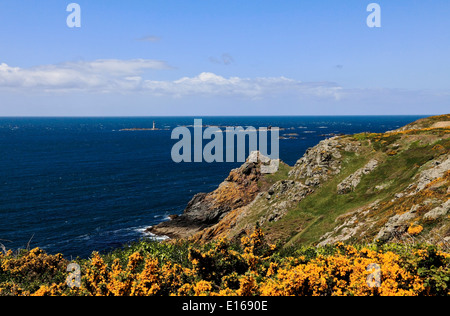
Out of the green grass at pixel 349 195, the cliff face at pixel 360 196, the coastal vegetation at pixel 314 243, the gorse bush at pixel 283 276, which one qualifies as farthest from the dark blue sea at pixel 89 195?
the green grass at pixel 349 195

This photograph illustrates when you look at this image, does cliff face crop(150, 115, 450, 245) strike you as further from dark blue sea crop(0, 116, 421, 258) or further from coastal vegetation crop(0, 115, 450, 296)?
dark blue sea crop(0, 116, 421, 258)

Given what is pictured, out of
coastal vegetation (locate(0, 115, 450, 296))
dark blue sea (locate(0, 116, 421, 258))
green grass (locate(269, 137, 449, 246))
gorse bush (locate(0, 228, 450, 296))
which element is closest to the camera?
gorse bush (locate(0, 228, 450, 296))

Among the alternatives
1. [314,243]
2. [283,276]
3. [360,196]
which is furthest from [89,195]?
[283,276]

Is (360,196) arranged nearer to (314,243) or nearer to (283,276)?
(314,243)

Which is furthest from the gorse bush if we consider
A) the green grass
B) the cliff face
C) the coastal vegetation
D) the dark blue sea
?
the dark blue sea

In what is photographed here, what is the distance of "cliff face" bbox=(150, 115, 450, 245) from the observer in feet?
95.7

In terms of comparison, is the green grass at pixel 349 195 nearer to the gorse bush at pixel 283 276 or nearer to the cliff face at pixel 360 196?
the cliff face at pixel 360 196

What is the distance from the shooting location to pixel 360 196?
47.4 m

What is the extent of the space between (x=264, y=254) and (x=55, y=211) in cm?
7369

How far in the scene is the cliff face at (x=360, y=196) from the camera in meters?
29.2

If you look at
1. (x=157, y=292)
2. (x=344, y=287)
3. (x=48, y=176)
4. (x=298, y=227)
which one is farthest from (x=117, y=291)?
(x=48, y=176)

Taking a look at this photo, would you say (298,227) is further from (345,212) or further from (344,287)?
(344,287)

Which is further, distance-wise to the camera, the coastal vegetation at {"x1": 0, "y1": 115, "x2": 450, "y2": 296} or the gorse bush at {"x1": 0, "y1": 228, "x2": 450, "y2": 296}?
the coastal vegetation at {"x1": 0, "y1": 115, "x2": 450, "y2": 296}

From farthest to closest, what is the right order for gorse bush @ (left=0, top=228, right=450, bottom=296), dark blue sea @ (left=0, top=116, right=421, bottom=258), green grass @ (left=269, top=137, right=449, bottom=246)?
dark blue sea @ (left=0, top=116, right=421, bottom=258)
green grass @ (left=269, top=137, right=449, bottom=246)
gorse bush @ (left=0, top=228, right=450, bottom=296)
